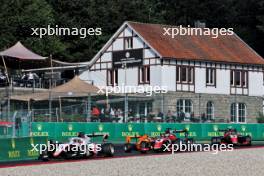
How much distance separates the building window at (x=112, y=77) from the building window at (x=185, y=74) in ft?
17.3

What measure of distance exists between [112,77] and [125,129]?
80.8ft

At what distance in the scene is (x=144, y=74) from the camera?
5966 cm

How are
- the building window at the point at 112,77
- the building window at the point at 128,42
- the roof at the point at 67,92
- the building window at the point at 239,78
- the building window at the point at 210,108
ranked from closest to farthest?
1. the roof at the point at 67,92
2. the building window at the point at 210,108
3. the building window at the point at 128,42
4. the building window at the point at 112,77
5. the building window at the point at 239,78

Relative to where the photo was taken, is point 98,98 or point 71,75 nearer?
point 98,98

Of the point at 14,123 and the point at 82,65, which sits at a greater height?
the point at 82,65

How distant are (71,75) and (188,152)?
107ft

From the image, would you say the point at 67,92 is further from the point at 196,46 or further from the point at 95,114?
the point at 196,46

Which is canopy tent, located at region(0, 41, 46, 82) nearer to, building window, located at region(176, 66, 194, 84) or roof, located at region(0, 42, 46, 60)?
roof, located at region(0, 42, 46, 60)

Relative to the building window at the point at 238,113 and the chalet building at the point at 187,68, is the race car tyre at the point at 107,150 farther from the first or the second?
the building window at the point at 238,113

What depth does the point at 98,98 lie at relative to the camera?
40719 mm

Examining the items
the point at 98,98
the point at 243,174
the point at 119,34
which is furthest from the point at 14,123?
the point at 119,34

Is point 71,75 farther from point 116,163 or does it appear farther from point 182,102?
point 116,163

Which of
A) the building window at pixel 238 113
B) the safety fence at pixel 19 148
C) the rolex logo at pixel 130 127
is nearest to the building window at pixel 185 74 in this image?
the building window at pixel 238 113

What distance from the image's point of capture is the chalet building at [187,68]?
58719mm
